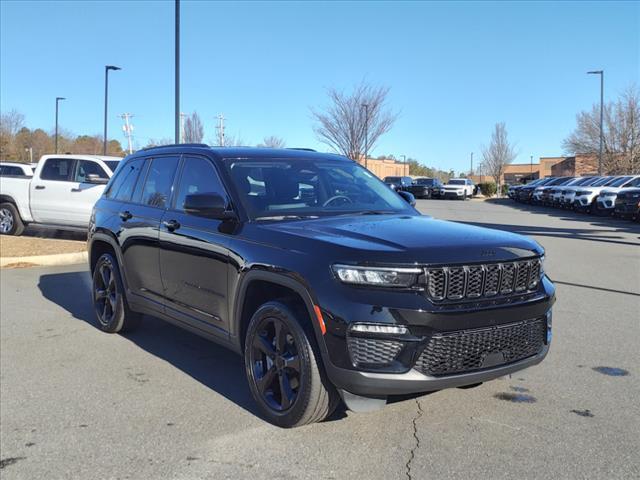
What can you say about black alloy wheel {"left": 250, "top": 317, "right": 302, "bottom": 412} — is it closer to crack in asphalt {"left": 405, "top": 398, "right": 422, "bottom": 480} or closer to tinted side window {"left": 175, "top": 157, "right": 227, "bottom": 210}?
crack in asphalt {"left": 405, "top": 398, "right": 422, "bottom": 480}

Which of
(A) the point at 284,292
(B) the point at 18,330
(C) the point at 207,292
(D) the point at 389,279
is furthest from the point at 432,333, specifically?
(B) the point at 18,330

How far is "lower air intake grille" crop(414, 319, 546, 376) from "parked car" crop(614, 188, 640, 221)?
18512 mm

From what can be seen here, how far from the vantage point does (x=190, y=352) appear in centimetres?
560

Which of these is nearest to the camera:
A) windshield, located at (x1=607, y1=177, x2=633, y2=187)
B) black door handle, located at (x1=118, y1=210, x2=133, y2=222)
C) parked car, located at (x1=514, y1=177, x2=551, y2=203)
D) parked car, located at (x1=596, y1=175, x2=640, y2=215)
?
black door handle, located at (x1=118, y1=210, x2=133, y2=222)

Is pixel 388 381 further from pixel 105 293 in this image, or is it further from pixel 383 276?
pixel 105 293

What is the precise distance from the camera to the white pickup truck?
12.8 meters

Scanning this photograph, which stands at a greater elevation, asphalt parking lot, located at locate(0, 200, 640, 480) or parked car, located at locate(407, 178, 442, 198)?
parked car, located at locate(407, 178, 442, 198)

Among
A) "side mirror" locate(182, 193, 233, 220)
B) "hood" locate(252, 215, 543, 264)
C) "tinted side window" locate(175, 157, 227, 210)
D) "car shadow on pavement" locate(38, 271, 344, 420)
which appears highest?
"tinted side window" locate(175, 157, 227, 210)

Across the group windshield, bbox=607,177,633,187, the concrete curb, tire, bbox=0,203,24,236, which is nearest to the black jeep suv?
the concrete curb

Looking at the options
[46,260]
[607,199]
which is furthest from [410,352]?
[607,199]

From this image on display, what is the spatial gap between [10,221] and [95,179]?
3.34 m

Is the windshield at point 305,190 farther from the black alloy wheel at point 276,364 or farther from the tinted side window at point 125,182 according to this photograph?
the tinted side window at point 125,182

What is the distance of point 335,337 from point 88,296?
5814 mm

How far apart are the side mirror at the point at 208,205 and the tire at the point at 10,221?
456 inches
